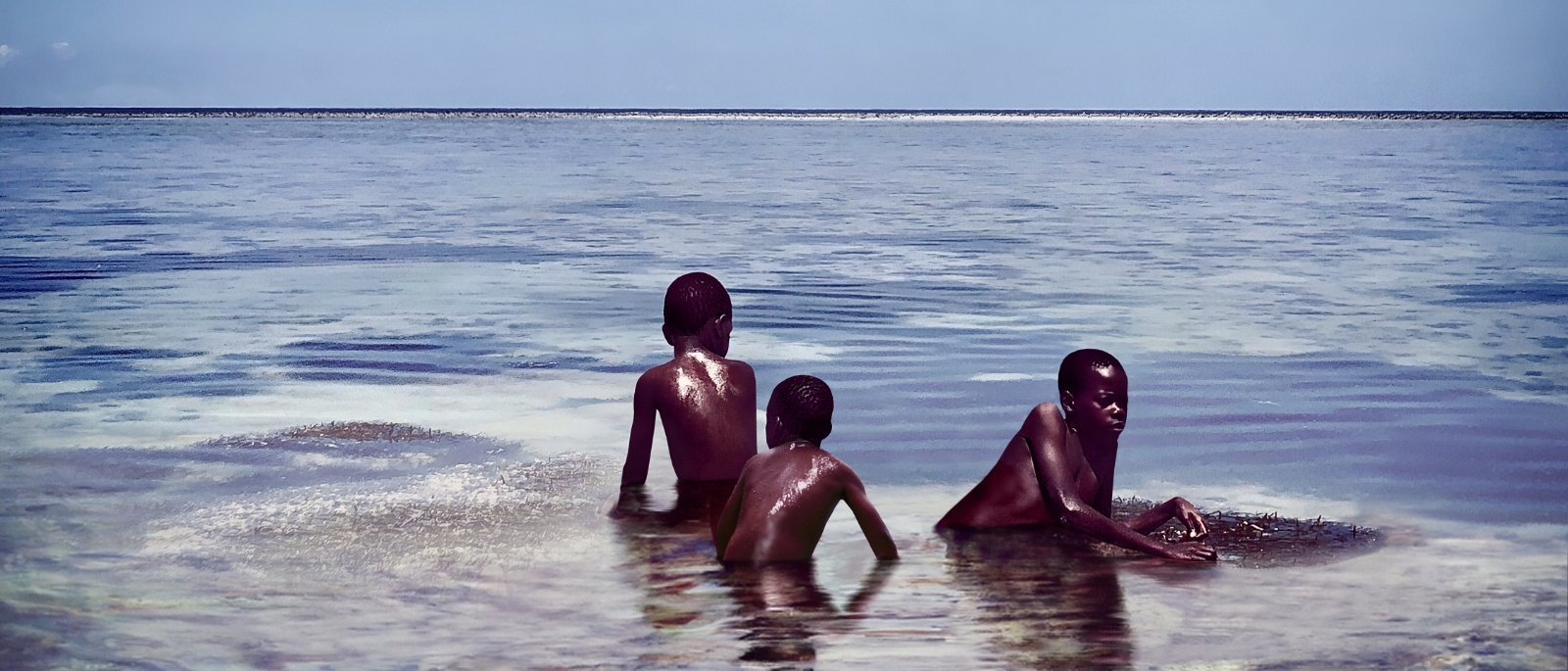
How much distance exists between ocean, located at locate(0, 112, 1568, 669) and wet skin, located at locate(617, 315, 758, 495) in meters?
0.41

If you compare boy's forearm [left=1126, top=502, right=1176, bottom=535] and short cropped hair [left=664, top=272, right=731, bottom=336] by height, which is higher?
short cropped hair [left=664, top=272, right=731, bottom=336]

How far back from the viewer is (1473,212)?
28.0 m

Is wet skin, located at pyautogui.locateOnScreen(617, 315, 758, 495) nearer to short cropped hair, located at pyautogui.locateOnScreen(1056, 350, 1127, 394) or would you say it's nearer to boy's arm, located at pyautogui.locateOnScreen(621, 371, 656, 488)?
boy's arm, located at pyautogui.locateOnScreen(621, 371, 656, 488)

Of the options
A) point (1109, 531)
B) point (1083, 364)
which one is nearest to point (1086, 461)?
point (1109, 531)

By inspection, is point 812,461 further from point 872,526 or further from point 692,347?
point 692,347

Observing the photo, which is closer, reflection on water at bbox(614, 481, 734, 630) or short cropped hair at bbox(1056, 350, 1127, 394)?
reflection on water at bbox(614, 481, 734, 630)

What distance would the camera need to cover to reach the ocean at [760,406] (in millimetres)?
5363

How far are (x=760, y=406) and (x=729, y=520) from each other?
11.3 feet

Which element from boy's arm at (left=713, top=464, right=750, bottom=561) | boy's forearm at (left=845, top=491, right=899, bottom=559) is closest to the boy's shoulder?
boy's forearm at (left=845, top=491, right=899, bottom=559)

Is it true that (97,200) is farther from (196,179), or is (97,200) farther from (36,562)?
(36,562)

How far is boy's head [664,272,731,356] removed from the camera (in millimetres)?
7008

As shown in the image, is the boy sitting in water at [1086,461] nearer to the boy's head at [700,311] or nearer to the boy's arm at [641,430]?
the boy's head at [700,311]

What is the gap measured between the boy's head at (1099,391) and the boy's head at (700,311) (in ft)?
5.41

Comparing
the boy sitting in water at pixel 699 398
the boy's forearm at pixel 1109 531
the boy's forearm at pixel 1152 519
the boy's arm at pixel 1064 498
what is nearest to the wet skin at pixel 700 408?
the boy sitting in water at pixel 699 398
